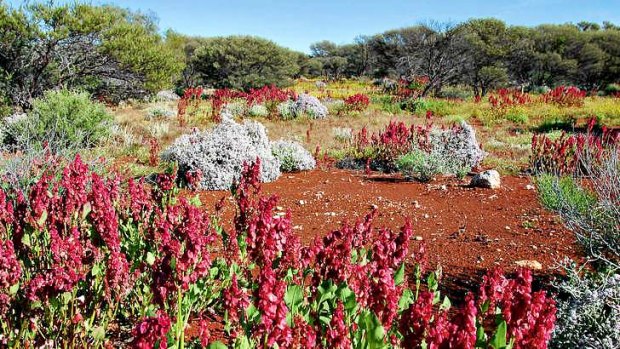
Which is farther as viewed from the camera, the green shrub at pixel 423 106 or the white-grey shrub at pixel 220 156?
the green shrub at pixel 423 106

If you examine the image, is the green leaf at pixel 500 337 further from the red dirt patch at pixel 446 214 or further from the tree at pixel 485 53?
the tree at pixel 485 53

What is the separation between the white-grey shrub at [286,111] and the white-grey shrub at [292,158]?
774 centimetres

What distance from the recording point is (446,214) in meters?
6.40

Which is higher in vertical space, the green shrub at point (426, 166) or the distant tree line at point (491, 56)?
the distant tree line at point (491, 56)

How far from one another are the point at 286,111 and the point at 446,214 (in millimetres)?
11527

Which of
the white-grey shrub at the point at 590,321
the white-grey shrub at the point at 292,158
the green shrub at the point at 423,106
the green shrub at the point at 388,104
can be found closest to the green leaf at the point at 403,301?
the white-grey shrub at the point at 590,321

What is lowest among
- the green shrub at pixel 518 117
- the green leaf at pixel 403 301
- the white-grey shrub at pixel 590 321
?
the white-grey shrub at pixel 590 321

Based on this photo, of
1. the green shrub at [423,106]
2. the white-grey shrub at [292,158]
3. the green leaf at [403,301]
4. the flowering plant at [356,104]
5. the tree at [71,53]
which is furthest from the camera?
the green shrub at [423,106]

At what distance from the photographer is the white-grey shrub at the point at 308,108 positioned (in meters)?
17.5

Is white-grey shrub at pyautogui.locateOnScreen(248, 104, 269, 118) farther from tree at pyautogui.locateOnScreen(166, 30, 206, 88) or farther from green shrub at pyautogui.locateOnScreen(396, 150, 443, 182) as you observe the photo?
tree at pyautogui.locateOnScreen(166, 30, 206, 88)

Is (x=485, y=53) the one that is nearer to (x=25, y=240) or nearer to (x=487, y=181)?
(x=487, y=181)

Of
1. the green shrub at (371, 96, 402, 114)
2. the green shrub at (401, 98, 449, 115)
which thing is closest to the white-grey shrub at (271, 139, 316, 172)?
the green shrub at (371, 96, 402, 114)

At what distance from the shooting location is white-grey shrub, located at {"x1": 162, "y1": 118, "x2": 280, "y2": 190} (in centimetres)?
796

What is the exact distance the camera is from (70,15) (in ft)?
44.6
